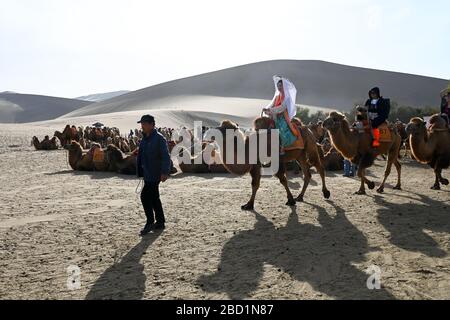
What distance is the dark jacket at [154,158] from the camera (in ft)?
24.4

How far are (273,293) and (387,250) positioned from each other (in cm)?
217

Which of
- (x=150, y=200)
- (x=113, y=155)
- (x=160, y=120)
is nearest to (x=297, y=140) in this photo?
(x=150, y=200)

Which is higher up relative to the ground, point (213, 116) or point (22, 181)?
point (213, 116)

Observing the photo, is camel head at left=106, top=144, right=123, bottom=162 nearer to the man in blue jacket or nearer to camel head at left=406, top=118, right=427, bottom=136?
the man in blue jacket

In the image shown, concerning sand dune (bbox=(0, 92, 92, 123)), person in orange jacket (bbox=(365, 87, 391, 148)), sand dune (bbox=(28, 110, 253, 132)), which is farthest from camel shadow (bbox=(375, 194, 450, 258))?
sand dune (bbox=(0, 92, 92, 123))

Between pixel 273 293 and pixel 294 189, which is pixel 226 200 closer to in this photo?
pixel 294 189

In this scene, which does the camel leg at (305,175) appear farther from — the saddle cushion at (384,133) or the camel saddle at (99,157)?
the camel saddle at (99,157)

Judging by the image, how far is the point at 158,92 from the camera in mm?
125312

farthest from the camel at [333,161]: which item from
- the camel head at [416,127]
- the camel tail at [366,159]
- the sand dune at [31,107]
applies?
the sand dune at [31,107]

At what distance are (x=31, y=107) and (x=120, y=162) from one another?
158030 mm

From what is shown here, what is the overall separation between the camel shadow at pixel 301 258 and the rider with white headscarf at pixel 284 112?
229cm

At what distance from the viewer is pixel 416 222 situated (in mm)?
7516

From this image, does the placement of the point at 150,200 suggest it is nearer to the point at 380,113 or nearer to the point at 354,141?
the point at 354,141
